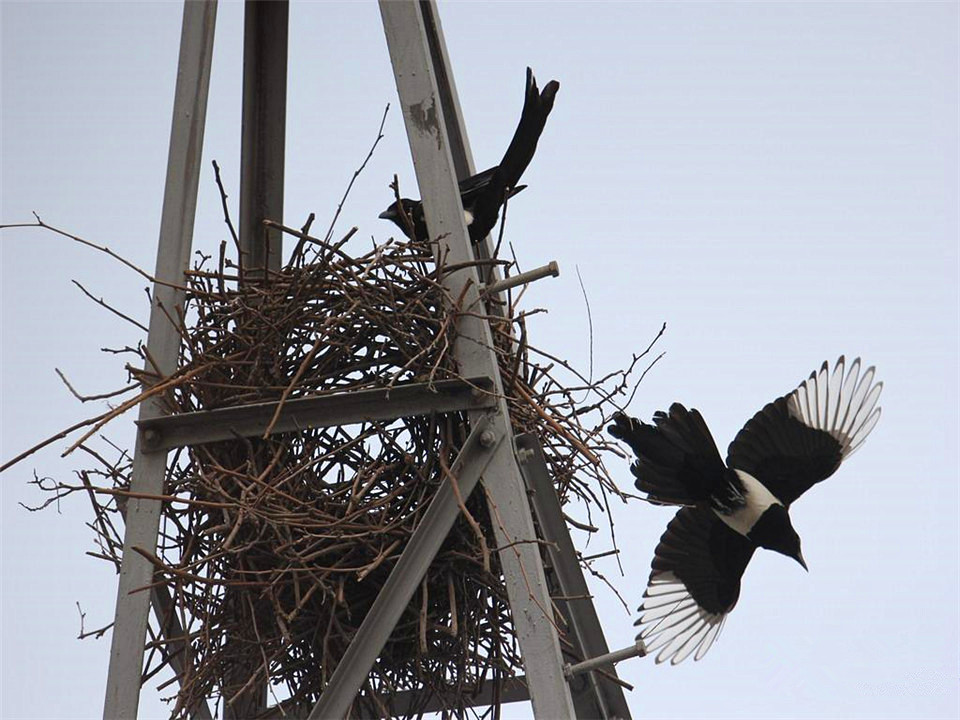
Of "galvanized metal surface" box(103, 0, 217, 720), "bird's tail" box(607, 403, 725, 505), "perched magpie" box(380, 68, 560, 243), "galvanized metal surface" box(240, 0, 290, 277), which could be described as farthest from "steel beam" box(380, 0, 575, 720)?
"galvanized metal surface" box(240, 0, 290, 277)

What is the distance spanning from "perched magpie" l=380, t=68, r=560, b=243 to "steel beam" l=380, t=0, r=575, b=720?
279 mm

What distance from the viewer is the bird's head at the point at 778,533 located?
2.87 metres

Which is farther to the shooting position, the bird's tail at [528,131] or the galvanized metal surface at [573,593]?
the bird's tail at [528,131]

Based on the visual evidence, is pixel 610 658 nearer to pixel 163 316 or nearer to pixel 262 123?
pixel 163 316

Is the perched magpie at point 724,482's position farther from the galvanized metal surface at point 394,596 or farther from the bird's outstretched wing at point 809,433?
the galvanized metal surface at point 394,596

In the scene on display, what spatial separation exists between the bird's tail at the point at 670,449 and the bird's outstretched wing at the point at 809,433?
15cm

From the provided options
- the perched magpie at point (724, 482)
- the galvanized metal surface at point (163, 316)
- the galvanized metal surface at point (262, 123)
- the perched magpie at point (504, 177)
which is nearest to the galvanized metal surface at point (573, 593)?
the perched magpie at point (724, 482)

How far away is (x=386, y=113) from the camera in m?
2.64

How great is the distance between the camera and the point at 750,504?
2.88 meters

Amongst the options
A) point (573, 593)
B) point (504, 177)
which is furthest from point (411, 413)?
point (504, 177)

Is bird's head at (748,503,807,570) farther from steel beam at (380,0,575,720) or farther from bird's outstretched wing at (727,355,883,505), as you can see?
steel beam at (380,0,575,720)

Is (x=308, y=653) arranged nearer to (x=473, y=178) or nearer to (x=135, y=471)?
(x=135, y=471)

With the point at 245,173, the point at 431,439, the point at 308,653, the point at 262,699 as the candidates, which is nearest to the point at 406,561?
the point at 431,439

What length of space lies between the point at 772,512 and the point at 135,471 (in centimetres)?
140
